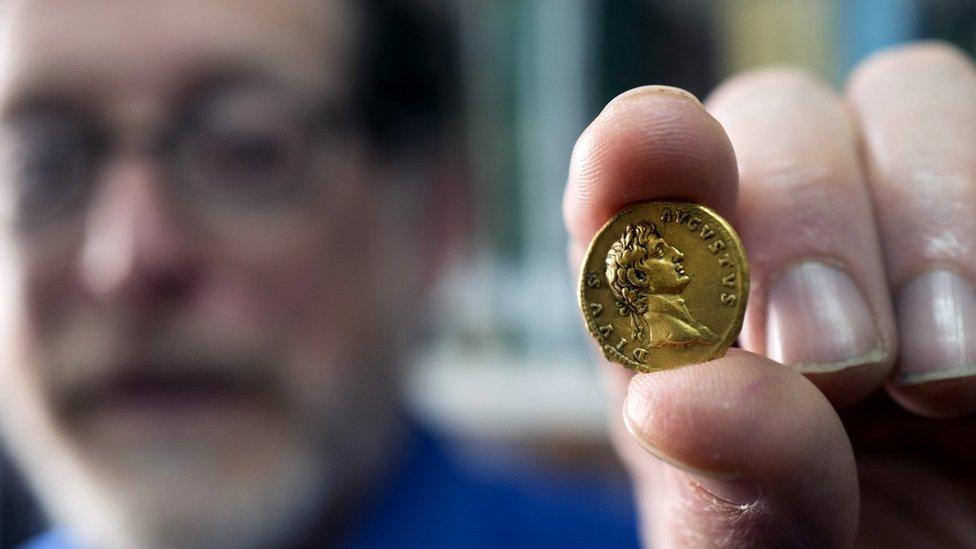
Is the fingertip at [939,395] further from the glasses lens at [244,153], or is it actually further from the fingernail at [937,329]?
the glasses lens at [244,153]

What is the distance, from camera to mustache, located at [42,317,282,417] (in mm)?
1964

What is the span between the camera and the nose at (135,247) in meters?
1.90

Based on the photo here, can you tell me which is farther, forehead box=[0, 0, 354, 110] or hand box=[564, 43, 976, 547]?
forehead box=[0, 0, 354, 110]

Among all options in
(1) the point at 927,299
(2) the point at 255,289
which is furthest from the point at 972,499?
(2) the point at 255,289

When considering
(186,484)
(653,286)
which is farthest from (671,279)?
(186,484)

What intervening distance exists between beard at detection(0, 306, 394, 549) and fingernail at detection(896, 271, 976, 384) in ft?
5.39

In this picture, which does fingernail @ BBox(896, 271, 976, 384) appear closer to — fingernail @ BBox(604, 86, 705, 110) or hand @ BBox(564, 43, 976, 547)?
hand @ BBox(564, 43, 976, 547)

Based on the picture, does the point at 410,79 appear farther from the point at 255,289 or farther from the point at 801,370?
the point at 801,370

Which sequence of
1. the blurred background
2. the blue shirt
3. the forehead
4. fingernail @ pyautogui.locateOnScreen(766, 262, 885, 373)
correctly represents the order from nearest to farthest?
fingernail @ pyautogui.locateOnScreen(766, 262, 885, 373) < the forehead < the blue shirt < the blurred background

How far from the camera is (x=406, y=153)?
271 cm

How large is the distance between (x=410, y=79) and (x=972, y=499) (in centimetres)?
219

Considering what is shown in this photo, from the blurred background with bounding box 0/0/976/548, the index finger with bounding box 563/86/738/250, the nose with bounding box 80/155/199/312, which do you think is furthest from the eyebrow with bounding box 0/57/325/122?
the blurred background with bounding box 0/0/976/548

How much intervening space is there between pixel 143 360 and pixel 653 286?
61.2 inches

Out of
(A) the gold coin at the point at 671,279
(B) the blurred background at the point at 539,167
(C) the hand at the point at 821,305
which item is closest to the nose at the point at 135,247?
(C) the hand at the point at 821,305
